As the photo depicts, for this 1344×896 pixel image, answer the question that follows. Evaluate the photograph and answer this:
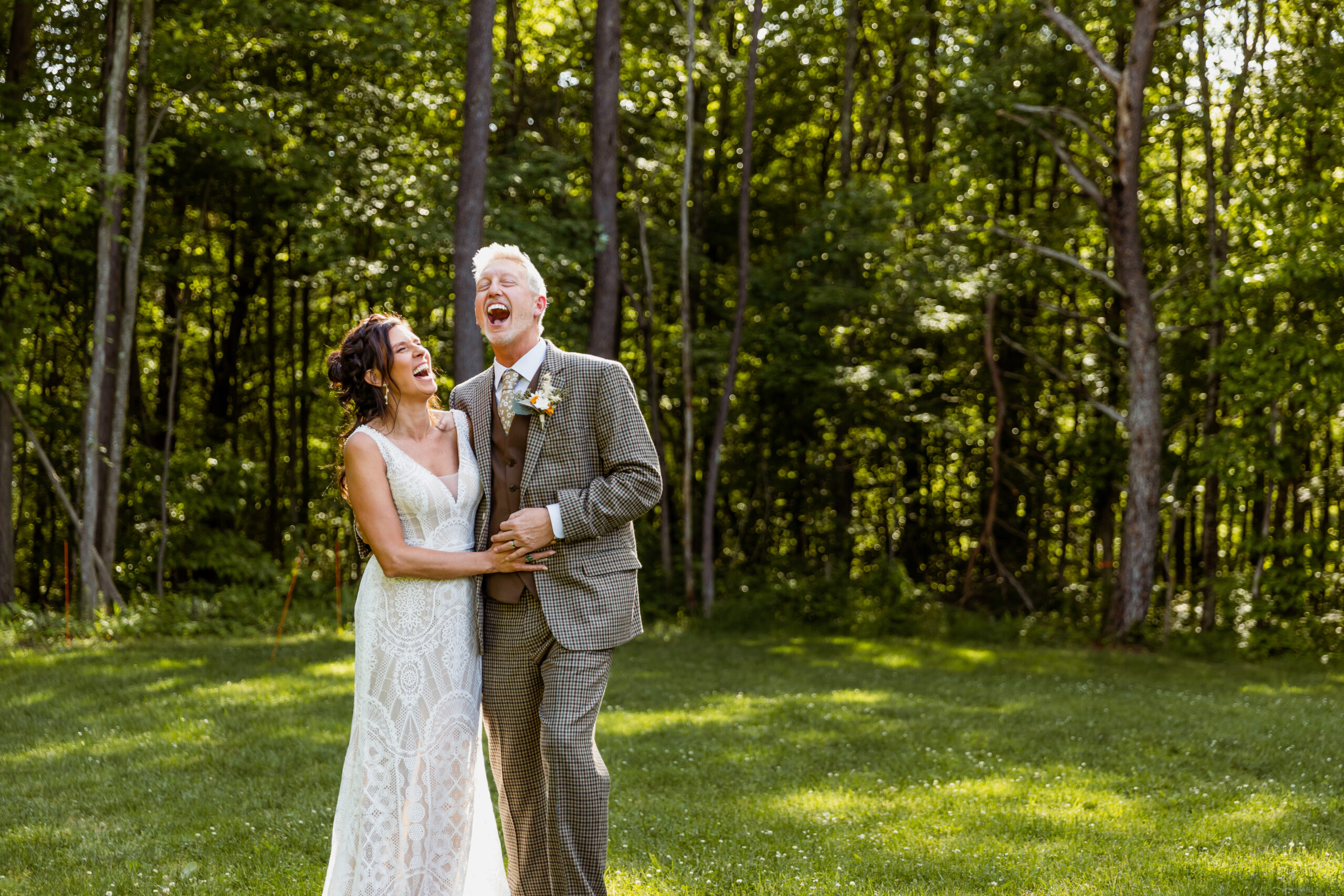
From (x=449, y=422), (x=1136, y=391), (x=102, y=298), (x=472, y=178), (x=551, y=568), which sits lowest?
(x=551, y=568)

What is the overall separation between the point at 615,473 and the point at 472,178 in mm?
9162

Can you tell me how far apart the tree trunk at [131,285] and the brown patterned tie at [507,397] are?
10.6 m

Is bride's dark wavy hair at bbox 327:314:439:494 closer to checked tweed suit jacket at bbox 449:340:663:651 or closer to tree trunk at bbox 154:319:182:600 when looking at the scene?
checked tweed suit jacket at bbox 449:340:663:651

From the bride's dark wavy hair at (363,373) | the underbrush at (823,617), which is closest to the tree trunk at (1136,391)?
the underbrush at (823,617)

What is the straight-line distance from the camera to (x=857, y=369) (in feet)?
51.4

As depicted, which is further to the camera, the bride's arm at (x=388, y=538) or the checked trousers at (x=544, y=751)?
the bride's arm at (x=388, y=538)

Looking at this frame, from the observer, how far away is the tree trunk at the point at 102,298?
1221cm

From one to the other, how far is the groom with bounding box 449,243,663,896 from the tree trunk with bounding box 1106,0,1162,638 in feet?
38.5

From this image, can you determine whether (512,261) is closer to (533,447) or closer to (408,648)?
(533,447)

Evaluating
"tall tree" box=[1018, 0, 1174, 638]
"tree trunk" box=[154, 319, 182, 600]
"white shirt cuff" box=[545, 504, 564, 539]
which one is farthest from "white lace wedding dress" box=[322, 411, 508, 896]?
"tree trunk" box=[154, 319, 182, 600]

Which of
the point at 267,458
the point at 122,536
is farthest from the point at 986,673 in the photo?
the point at 267,458

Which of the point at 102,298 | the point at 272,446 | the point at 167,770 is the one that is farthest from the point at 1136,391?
the point at 272,446

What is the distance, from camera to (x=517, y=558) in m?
3.52

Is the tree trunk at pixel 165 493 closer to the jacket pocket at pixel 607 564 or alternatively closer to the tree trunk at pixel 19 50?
the tree trunk at pixel 19 50
